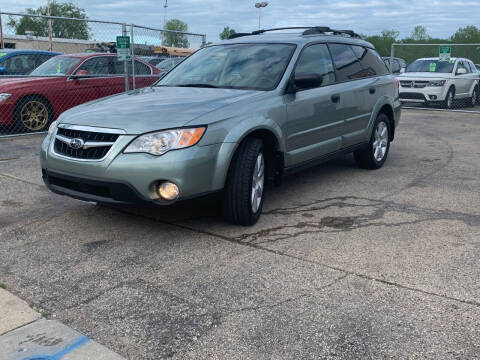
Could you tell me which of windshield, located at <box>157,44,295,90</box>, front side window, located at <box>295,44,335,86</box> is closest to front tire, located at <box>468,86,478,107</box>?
front side window, located at <box>295,44,335,86</box>

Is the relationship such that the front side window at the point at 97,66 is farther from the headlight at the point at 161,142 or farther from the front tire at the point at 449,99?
the front tire at the point at 449,99

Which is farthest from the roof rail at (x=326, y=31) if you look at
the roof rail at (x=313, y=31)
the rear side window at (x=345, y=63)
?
→ the rear side window at (x=345, y=63)

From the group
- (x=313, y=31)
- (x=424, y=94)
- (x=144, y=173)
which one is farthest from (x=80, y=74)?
(x=424, y=94)

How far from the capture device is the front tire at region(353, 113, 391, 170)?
6.83 m

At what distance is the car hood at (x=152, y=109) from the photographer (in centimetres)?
404

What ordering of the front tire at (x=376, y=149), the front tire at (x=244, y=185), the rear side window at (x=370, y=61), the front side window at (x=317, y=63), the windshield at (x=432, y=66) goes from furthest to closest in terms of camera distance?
the windshield at (x=432, y=66)
the front tire at (x=376, y=149)
the rear side window at (x=370, y=61)
the front side window at (x=317, y=63)
the front tire at (x=244, y=185)

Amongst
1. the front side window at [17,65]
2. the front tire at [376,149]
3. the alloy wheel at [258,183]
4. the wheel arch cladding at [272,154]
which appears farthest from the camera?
the front side window at [17,65]

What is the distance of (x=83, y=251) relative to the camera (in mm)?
4055

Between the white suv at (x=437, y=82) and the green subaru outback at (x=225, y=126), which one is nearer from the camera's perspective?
the green subaru outback at (x=225, y=126)

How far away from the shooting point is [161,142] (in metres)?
3.96

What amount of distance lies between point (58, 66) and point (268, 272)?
814cm

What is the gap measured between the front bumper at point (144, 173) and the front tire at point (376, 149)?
3.13m

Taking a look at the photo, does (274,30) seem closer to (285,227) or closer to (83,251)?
(285,227)

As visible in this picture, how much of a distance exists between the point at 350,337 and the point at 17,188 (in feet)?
14.8
